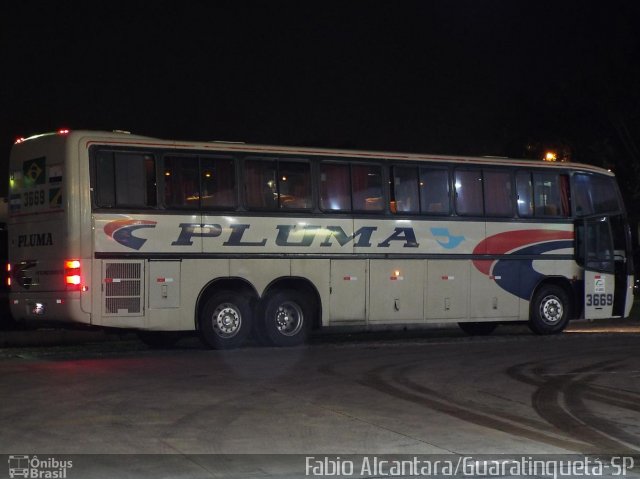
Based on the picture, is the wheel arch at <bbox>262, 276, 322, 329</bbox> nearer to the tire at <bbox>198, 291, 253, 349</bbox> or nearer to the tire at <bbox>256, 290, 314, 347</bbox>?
the tire at <bbox>256, 290, 314, 347</bbox>

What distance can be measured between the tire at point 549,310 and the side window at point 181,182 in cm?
842

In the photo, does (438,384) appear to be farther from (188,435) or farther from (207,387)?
(188,435)

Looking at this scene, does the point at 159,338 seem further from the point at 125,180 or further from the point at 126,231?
the point at 125,180

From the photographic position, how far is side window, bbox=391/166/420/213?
2073 centimetres

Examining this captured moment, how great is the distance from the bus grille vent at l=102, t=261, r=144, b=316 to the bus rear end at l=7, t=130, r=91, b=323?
40cm

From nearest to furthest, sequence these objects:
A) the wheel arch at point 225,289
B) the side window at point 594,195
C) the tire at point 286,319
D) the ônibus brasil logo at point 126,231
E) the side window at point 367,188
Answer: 1. the ônibus brasil logo at point 126,231
2. the wheel arch at point 225,289
3. the tire at point 286,319
4. the side window at point 367,188
5. the side window at point 594,195

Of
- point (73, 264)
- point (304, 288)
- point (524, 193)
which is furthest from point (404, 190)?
point (73, 264)

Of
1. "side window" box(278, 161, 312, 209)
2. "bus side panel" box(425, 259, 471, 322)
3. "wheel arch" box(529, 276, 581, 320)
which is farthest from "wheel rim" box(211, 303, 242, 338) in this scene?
"wheel arch" box(529, 276, 581, 320)

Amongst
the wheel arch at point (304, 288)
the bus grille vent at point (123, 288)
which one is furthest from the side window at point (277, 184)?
the bus grille vent at point (123, 288)

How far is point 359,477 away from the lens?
8.01m

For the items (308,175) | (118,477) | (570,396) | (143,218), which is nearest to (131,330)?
(143,218)

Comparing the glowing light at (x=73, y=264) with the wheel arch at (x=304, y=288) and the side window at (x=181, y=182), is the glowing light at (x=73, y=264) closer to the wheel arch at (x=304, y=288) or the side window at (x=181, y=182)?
the side window at (x=181, y=182)

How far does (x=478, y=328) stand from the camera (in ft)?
78.9

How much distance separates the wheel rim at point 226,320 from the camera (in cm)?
1880
